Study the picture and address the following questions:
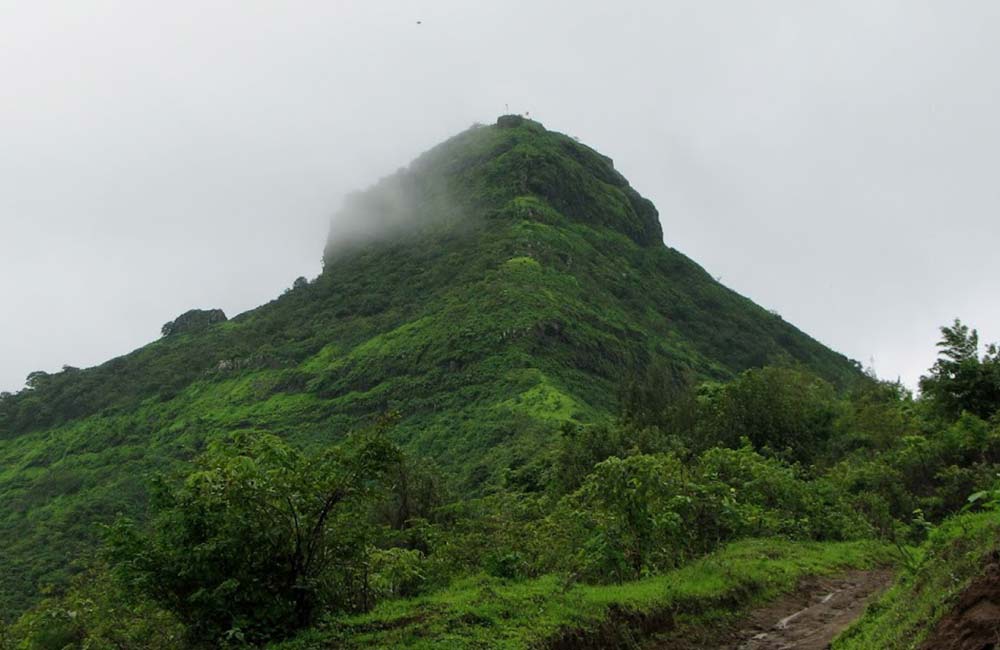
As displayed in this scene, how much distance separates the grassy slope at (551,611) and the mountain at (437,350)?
32.9 metres

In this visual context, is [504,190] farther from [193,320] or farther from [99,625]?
[99,625]

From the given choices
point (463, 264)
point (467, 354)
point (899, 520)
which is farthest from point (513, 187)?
point (899, 520)

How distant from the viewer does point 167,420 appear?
85125mm

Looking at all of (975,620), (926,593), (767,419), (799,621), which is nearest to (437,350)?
(767,419)

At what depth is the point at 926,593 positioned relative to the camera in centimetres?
895

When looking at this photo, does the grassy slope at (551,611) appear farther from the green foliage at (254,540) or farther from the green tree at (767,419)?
the green tree at (767,419)

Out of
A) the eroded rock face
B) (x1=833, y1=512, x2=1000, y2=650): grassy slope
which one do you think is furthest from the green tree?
the eroded rock face

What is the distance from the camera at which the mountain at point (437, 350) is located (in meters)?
64.2

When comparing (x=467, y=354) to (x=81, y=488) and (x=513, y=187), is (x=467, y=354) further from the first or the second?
(x=513, y=187)

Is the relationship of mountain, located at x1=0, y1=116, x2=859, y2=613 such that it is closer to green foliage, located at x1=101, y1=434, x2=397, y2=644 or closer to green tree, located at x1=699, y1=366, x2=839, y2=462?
green tree, located at x1=699, y1=366, x2=839, y2=462

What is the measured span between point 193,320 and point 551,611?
12915 cm

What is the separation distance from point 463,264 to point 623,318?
72.8 feet

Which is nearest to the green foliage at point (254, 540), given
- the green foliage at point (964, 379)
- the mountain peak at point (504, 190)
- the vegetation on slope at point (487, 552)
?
the vegetation on slope at point (487, 552)

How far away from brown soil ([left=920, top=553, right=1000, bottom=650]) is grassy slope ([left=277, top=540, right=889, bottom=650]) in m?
4.50
